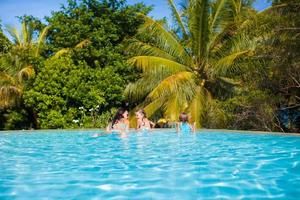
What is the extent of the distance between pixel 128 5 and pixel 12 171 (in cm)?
1538

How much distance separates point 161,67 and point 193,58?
178 cm

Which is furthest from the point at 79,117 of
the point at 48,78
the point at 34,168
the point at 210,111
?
the point at 34,168

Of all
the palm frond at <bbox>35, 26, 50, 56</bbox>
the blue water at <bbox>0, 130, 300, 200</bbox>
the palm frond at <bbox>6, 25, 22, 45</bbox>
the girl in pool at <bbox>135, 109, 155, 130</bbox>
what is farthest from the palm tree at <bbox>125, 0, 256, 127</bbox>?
the palm frond at <bbox>6, 25, 22, 45</bbox>

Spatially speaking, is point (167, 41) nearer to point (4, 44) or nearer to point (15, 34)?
point (4, 44)

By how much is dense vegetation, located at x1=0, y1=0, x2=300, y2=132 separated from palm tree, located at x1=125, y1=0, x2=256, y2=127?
0.15 ft

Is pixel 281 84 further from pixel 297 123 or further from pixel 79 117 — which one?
pixel 79 117

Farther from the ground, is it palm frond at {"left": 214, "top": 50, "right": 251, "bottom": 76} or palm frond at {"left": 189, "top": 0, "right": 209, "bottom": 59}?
palm frond at {"left": 189, "top": 0, "right": 209, "bottom": 59}

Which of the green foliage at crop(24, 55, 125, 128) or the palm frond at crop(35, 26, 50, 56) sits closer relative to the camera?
the green foliage at crop(24, 55, 125, 128)

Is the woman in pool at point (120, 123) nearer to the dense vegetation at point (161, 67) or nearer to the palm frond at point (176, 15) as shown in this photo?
the dense vegetation at point (161, 67)

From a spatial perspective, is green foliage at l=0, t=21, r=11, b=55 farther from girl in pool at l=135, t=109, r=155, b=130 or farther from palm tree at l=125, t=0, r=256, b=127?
girl in pool at l=135, t=109, r=155, b=130

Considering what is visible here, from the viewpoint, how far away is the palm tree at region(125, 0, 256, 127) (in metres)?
15.8

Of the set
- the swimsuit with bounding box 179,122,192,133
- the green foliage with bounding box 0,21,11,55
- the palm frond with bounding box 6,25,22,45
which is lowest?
the swimsuit with bounding box 179,122,192,133

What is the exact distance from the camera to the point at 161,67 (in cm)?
1670

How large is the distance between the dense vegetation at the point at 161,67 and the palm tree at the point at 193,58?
5 cm
